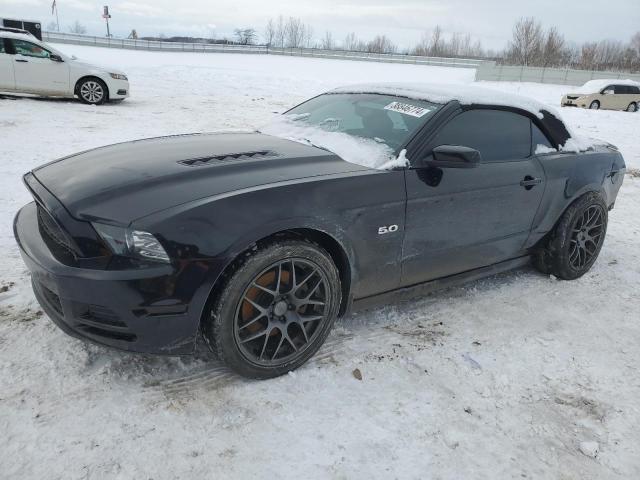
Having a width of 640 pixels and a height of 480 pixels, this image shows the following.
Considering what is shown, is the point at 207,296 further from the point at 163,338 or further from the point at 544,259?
the point at 544,259

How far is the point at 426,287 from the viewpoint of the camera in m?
3.18

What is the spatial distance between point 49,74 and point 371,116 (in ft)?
34.9

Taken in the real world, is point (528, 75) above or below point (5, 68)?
below

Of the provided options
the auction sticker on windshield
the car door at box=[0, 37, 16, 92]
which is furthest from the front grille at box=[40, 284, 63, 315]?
the car door at box=[0, 37, 16, 92]

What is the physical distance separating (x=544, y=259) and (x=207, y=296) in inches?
115

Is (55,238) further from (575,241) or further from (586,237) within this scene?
(586,237)

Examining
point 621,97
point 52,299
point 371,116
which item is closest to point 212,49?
point 621,97

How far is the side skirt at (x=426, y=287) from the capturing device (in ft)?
9.50

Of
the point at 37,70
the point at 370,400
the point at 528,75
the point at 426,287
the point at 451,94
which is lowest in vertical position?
the point at 370,400

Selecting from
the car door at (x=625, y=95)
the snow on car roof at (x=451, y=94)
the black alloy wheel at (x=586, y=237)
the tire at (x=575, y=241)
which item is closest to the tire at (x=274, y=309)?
the snow on car roof at (x=451, y=94)

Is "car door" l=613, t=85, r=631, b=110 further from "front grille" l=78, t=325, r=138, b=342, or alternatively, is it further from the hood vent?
"front grille" l=78, t=325, r=138, b=342

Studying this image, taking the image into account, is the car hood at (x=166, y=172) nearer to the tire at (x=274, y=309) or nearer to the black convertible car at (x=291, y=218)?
the black convertible car at (x=291, y=218)

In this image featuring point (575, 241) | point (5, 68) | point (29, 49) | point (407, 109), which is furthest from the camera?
point (29, 49)

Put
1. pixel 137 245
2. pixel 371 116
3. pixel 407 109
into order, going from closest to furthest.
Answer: pixel 137 245
pixel 407 109
pixel 371 116
